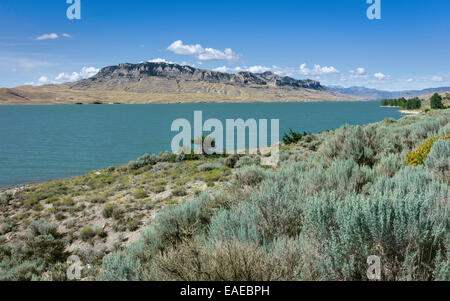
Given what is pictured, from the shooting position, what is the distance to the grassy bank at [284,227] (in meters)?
2.39

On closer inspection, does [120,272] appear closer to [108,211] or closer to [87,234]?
[87,234]

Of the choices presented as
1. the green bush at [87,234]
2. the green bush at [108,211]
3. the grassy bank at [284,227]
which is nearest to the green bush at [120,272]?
the grassy bank at [284,227]

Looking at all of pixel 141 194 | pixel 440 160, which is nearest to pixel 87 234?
pixel 141 194

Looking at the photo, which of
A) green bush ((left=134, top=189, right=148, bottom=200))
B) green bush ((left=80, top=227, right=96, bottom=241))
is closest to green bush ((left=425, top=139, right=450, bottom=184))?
green bush ((left=80, top=227, right=96, bottom=241))

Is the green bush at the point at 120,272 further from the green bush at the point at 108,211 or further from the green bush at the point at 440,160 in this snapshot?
the green bush at the point at 108,211

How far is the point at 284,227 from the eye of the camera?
369 cm

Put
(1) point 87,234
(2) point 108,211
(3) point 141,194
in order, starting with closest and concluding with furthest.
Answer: (1) point 87,234, (2) point 108,211, (3) point 141,194

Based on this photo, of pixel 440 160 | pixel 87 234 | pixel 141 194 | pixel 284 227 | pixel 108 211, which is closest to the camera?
pixel 284 227

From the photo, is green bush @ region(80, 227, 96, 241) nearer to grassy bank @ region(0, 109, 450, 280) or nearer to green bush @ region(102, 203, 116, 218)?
grassy bank @ region(0, 109, 450, 280)

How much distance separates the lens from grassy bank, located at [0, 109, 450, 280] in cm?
239

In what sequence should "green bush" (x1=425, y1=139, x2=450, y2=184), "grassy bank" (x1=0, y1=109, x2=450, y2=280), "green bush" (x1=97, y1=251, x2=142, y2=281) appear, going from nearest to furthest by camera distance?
"grassy bank" (x1=0, y1=109, x2=450, y2=280) → "green bush" (x1=97, y1=251, x2=142, y2=281) → "green bush" (x1=425, y1=139, x2=450, y2=184)

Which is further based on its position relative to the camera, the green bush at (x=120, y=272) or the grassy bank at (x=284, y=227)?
the green bush at (x=120, y=272)

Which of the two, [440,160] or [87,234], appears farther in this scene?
[87,234]
